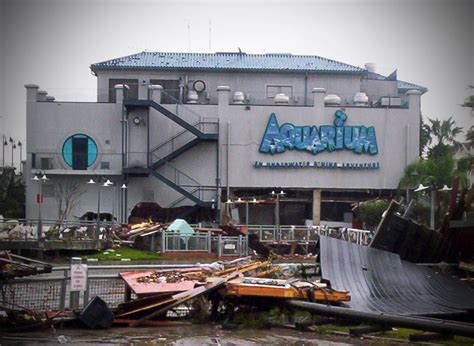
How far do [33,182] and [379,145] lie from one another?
2330cm

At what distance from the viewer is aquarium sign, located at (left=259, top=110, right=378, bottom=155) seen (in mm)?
55419

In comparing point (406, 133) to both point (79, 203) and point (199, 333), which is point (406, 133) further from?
point (199, 333)

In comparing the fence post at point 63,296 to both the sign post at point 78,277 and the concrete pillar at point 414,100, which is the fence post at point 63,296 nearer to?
the sign post at point 78,277

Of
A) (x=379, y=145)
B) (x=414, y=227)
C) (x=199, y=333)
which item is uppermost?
(x=379, y=145)

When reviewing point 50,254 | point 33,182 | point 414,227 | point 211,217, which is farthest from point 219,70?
point 414,227

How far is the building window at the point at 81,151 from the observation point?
181 ft

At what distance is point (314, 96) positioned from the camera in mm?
→ 56156

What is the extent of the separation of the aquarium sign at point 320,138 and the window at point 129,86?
9601 mm

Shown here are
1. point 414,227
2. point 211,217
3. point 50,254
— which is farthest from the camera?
point 211,217

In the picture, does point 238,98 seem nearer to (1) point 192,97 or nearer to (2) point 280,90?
(1) point 192,97

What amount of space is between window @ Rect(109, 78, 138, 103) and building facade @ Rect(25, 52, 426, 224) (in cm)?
18

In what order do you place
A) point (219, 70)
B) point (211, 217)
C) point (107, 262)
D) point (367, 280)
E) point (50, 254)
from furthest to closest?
point (219, 70) < point (211, 217) < point (50, 254) < point (107, 262) < point (367, 280)

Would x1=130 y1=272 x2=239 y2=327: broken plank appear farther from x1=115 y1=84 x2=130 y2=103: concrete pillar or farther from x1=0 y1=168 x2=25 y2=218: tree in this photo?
x1=0 y1=168 x2=25 y2=218: tree

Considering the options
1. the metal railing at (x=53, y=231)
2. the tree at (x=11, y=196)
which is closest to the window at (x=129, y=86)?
the tree at (x=11, y=196)
